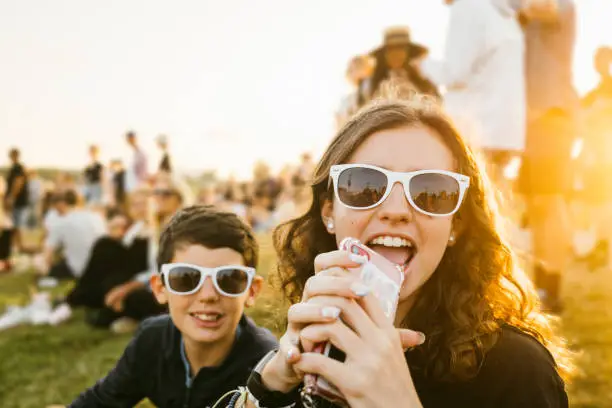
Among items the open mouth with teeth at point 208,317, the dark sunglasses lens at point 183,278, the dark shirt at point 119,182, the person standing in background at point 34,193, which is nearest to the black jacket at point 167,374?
the open mouth with teeth at point 208,317

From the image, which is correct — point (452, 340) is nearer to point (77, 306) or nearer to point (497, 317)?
point (497, 317)

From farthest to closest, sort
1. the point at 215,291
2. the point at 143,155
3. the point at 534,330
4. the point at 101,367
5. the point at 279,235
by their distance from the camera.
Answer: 1. the point at 143,155
2. the point at 101,367
3. the point at 215,291
4. the point at 279,235
5. the point at 534,330

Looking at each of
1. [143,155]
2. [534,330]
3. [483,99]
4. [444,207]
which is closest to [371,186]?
[444,207]

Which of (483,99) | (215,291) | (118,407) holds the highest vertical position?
(483,99)

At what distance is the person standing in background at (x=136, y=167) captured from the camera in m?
12.7

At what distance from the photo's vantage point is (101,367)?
4.55 metres

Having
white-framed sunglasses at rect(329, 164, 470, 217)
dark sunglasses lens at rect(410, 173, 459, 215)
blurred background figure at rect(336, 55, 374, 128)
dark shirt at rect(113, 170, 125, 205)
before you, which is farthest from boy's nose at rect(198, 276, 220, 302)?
dark shirt at rect(113, 170, 125, 205)

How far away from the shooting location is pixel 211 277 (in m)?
2.42

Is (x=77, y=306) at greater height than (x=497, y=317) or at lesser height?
lesser

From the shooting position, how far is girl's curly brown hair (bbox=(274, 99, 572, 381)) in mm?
1518

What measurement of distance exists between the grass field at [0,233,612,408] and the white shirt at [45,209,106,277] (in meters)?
2.17

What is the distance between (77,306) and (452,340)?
19.8ft

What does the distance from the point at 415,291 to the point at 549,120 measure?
3009mm

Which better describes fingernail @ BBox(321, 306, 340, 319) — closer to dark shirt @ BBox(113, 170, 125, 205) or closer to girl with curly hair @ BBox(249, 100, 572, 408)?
girl with curly hair @ BBox(249, 100, 572, 408)
